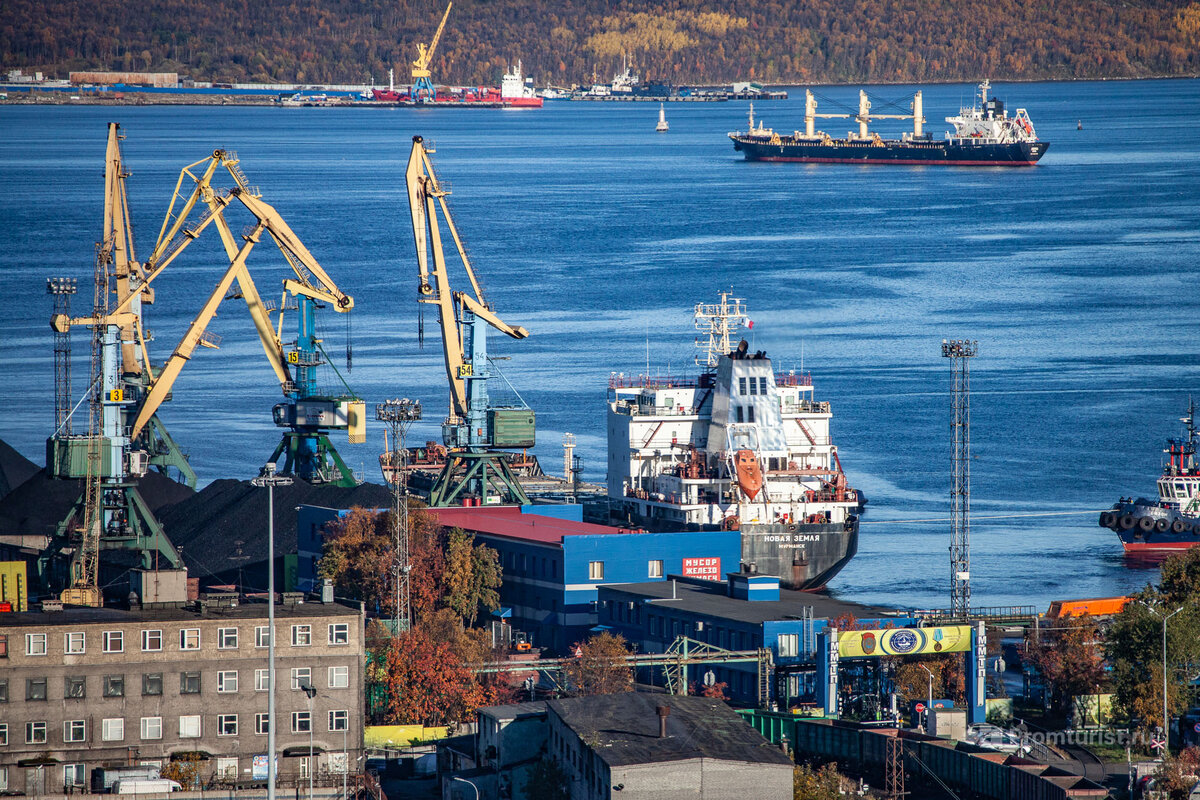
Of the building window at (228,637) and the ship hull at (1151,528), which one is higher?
the ship hull at (1151,528)

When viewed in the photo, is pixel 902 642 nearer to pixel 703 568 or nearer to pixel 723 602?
pixel 723 602

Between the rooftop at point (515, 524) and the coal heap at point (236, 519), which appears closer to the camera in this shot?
the rooftop at point (515, 524)

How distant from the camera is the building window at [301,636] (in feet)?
150

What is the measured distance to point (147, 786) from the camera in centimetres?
4091

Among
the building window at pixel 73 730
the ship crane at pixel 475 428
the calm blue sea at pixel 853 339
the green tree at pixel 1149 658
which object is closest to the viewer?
the building window at pixel 73 730

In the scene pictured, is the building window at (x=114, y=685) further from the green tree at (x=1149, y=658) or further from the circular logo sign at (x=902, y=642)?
the green tree at (x=1149, y=658)

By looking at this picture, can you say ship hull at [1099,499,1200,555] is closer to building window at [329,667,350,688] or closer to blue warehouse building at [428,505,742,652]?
blue warehouse building at [428,505,742,652]

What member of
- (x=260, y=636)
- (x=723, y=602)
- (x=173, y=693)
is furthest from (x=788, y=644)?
(x=173, y=693)

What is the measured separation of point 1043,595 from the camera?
74625mm

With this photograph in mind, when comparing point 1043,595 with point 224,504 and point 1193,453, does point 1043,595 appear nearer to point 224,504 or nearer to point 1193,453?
point 1193,453

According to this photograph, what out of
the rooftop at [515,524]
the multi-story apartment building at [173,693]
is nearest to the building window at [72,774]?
the multi-story apartment building at [173,693]

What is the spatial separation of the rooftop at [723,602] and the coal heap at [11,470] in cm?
3014

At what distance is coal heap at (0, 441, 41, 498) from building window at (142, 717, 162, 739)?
122 ft

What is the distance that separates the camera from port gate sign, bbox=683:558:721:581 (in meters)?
63.9
